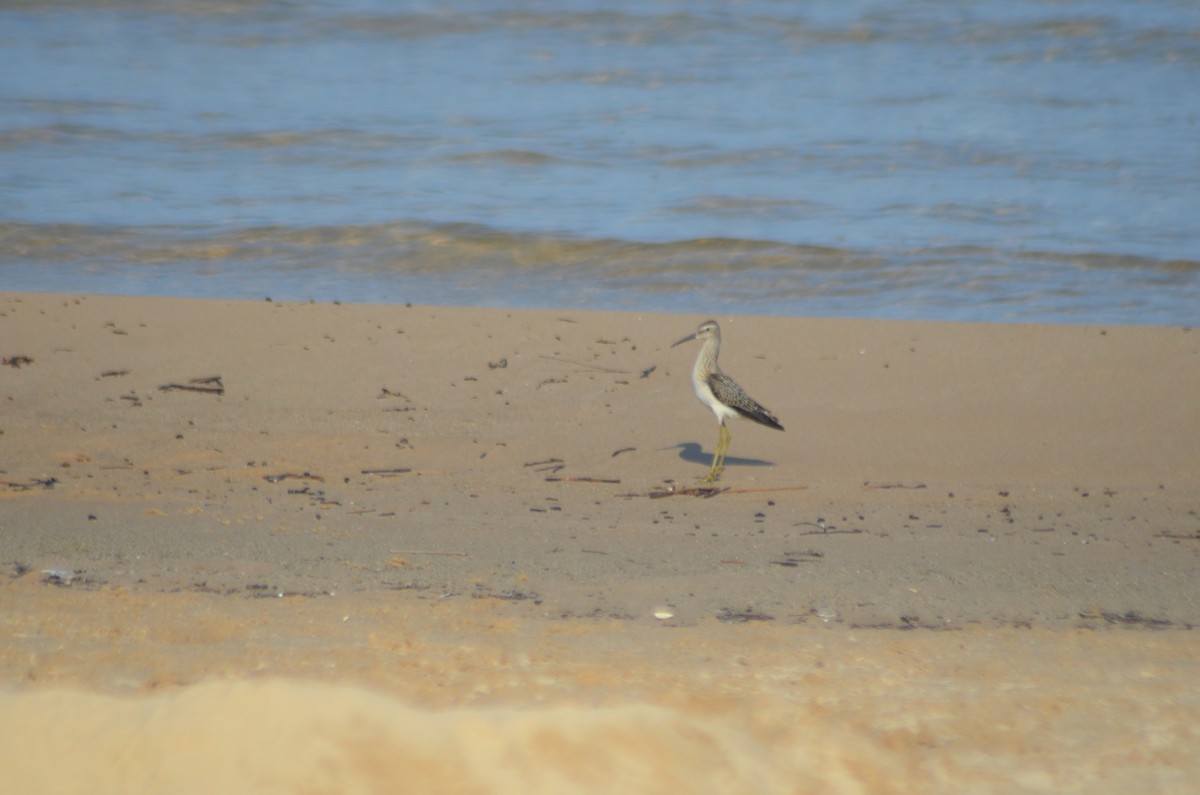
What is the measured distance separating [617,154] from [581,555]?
11276 millimetres

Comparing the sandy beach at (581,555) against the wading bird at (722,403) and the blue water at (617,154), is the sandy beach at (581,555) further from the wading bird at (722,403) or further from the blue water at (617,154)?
the blue water at (617,154)

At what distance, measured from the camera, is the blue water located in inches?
439

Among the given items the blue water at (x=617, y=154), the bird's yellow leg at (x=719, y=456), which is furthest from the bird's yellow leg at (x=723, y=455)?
the blue water at (x=617, y=154)

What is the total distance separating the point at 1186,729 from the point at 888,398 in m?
4.23

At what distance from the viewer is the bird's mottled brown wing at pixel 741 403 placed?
656 centimetres

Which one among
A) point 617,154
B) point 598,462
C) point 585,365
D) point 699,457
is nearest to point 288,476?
point 598,462

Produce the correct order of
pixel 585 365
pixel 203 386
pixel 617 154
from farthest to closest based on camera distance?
1. pixel 617 154
2. pixel 585 365
3. pixel 203 386

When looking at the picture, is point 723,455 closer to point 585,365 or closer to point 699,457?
point 699,457

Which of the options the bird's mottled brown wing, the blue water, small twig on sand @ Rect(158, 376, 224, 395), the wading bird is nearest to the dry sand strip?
small twig on sand @ Rect(158, 376, 224, 395)

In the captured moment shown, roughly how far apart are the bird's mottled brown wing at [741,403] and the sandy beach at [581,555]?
0.86 ft

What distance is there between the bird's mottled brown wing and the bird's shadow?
0.74 feet

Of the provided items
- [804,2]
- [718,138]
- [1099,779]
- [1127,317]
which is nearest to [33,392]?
[1099,779]

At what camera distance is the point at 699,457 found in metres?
6.69

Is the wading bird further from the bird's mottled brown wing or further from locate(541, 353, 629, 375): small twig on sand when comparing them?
locate(541, 353, 629, 375): small twig on sand
